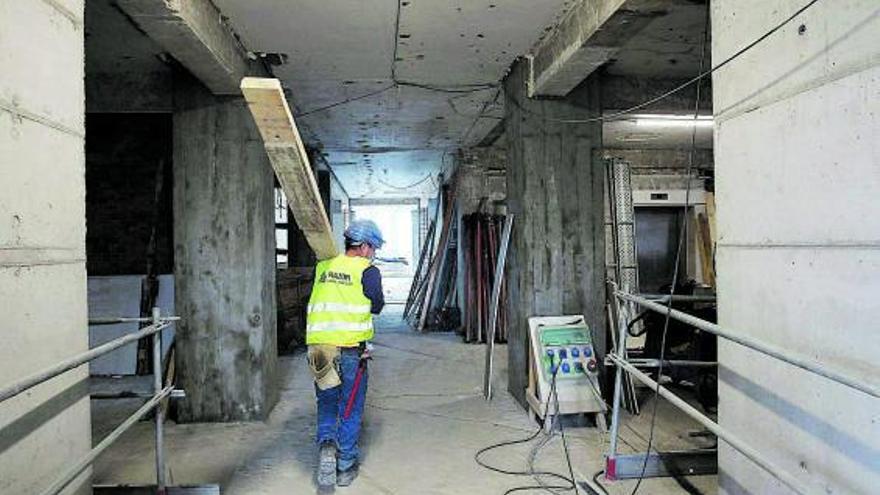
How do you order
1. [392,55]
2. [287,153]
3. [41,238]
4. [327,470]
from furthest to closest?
[392,55], [327,470], [287,153], [41,238]

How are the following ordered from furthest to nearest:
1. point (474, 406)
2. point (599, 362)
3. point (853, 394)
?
point (474, 406) < point (599, 362) < point (853, 394)

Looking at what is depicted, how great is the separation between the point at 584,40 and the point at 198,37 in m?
2.20

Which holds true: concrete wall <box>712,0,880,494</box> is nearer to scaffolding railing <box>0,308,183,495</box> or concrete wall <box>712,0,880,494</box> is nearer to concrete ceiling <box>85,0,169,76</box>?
scaffolding railing <box>0,308,183,495</box>

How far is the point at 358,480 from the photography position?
323cm

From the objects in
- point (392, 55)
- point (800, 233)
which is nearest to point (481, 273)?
point (392, 55)

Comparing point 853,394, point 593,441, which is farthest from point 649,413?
point 853,394

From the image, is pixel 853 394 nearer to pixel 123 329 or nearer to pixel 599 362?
pixel 599 362

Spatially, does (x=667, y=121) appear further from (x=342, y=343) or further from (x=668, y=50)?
(x=342, y=343)

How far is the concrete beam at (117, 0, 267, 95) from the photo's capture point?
113 inches

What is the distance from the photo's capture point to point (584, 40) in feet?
11.1

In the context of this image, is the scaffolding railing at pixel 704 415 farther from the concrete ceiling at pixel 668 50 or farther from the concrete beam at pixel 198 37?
the concrete beam at pixel 198 37

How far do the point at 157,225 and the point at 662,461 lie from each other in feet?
17.3

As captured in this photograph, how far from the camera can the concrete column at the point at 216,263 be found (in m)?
4.28

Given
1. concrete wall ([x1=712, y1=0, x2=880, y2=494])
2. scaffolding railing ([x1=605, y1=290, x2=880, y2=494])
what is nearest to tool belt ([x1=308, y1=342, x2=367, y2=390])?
scaffolding railing ([x1=605, y1=290, x2=880, y2=494])
